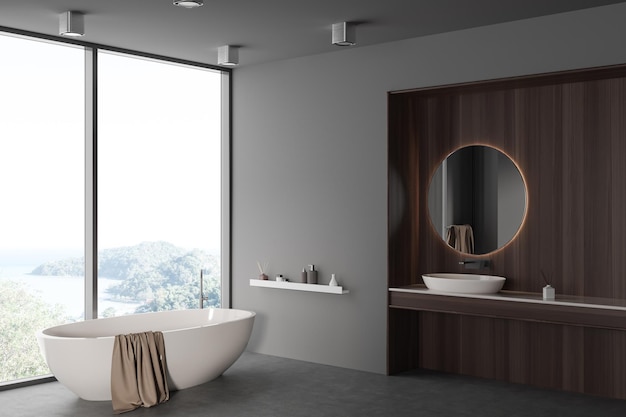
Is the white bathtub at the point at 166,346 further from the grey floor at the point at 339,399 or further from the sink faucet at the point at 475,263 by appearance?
the sink faucet at the point at 475,263

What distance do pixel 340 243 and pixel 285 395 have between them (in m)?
1.58

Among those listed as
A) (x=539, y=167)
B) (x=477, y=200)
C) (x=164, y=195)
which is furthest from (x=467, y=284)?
(x=164, y=195)

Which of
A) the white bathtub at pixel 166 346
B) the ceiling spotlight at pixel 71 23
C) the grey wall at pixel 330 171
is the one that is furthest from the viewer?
the grey wall at pixel 330 171

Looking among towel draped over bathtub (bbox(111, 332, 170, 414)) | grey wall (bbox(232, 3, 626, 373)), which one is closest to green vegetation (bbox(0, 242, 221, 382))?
grey wall (bbox(232, 3, 626, 373))

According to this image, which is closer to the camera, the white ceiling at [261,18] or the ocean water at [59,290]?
the white ceiling at [261,18]

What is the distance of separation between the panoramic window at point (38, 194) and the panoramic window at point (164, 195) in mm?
447

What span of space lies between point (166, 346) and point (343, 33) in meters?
2.66

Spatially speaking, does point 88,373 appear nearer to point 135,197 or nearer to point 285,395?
point 285,395

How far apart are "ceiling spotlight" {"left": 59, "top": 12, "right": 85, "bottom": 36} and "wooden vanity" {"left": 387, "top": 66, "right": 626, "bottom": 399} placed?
101 inches

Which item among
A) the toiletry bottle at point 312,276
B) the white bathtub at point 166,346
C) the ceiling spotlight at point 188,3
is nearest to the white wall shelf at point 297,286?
the toiletry bottle at point 312,276

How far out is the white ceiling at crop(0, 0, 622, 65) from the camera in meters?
5.13

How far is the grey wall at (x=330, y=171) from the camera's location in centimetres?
589

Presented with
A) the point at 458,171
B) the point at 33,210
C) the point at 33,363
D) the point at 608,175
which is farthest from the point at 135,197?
the point at 608,175

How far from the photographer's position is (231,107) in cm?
753
